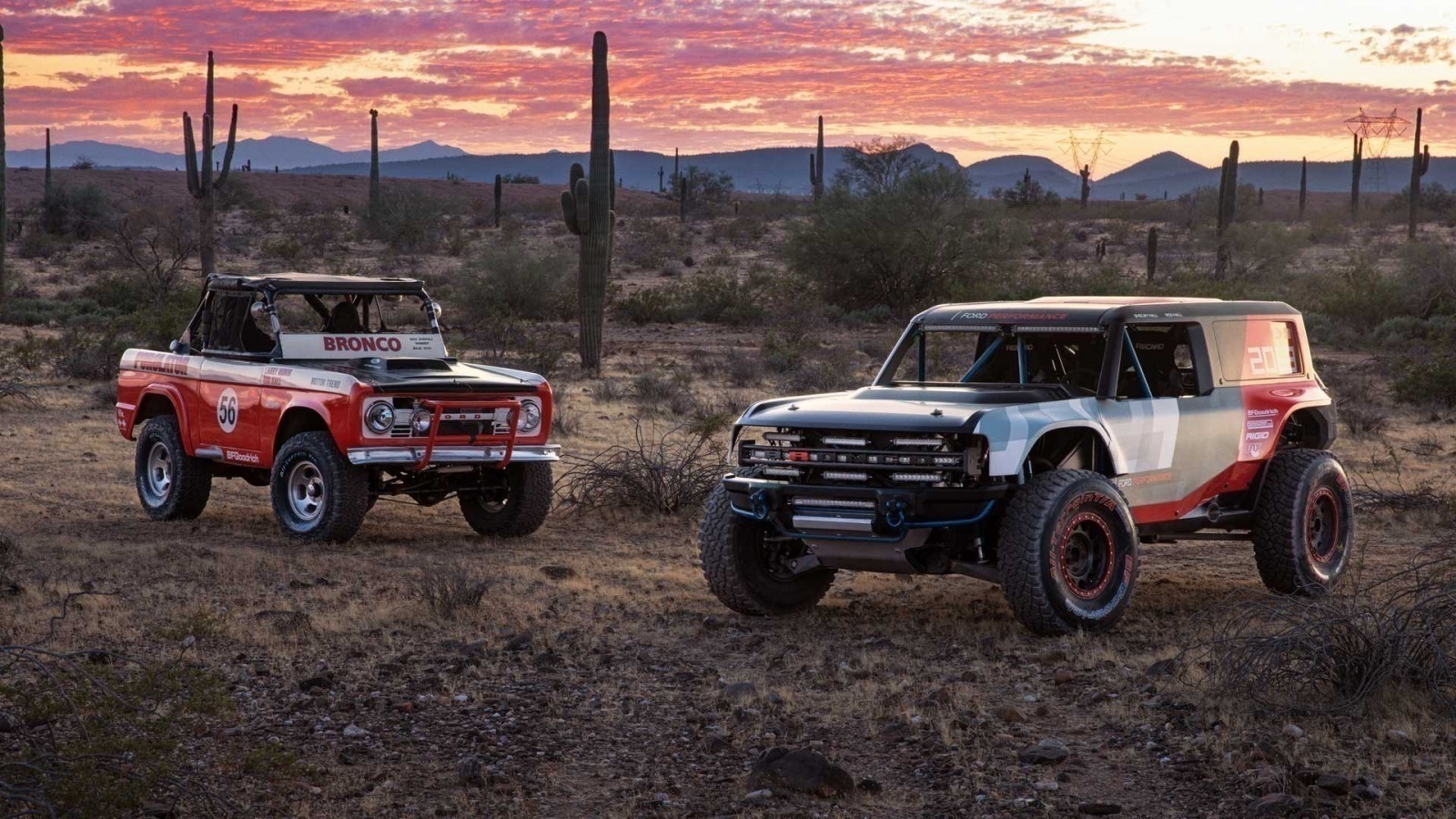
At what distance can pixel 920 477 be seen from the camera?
791cm

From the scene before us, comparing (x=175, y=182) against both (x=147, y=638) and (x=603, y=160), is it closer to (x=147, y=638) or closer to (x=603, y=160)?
(x=603, y=160)

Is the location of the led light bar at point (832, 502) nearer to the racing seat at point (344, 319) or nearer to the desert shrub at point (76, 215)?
the racing seat at point (344, 319)

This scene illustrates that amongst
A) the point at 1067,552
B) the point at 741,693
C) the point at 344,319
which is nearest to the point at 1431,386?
the point at 1067,552

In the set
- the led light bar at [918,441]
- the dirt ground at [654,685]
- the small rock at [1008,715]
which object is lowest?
the dirt ground at [654,685]

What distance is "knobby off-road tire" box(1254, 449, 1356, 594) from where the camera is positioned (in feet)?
30.8

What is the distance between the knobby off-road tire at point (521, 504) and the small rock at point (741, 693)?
4657mm

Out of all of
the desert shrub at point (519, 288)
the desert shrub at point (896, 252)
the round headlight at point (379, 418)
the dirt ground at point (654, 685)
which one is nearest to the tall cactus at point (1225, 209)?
the desert shrub at point (896, 252)

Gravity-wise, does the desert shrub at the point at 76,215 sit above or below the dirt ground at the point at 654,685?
above

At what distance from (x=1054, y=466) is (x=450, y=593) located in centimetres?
338

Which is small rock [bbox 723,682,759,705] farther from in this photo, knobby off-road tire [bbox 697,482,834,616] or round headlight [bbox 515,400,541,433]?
round headlight [bbox 515,400,541,433]

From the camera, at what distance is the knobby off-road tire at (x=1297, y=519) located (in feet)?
30.8

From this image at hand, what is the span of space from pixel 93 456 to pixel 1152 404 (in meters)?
10.7

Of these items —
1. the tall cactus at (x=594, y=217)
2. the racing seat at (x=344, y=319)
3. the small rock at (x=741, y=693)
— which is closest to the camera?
the small rock at (x=741, y=693)

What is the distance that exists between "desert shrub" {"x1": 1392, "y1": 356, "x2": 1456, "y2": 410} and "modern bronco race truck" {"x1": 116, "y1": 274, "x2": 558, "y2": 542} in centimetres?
1318
